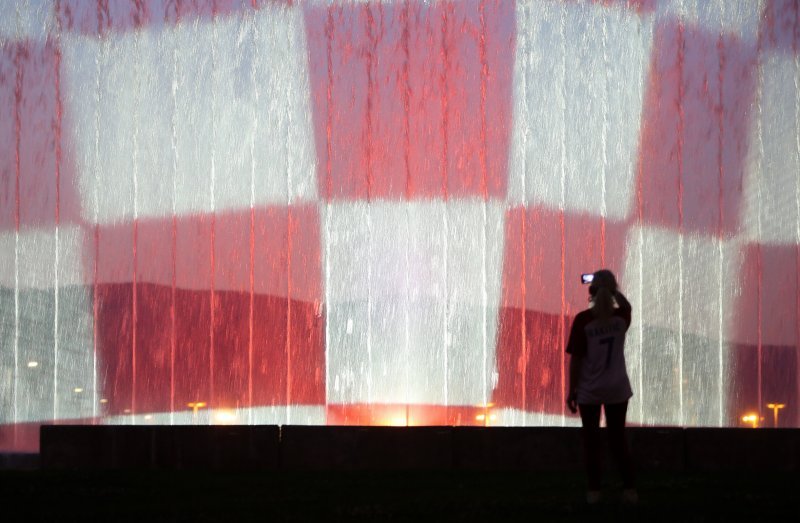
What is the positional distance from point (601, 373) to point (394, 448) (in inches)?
132

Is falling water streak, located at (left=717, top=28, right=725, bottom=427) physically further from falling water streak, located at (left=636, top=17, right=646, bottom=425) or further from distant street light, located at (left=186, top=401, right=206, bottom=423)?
distant street light, located at (left=186, top=401, right=206, bottom=423)

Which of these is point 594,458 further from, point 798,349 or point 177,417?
point 798,349

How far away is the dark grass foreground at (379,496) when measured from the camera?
6391 millimetres

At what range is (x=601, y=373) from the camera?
684 centimetres

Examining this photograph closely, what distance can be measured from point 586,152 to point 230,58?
4.22 meters

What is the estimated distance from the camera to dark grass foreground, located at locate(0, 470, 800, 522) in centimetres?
639

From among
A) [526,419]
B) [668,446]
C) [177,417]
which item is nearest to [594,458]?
[668,446]

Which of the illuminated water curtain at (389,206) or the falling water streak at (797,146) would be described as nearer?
the illuminated water curtain at (389,206)

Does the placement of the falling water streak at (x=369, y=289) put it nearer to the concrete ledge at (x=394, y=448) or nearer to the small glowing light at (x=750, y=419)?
the small glowing light at (x=750, y=419)

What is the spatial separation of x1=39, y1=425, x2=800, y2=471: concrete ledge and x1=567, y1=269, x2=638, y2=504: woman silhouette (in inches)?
110

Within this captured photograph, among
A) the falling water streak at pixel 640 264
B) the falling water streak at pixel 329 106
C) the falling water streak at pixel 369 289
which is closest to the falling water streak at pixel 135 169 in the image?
the falling water streak at pixel 329 106

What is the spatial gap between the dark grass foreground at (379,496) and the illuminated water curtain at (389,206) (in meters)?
8.21

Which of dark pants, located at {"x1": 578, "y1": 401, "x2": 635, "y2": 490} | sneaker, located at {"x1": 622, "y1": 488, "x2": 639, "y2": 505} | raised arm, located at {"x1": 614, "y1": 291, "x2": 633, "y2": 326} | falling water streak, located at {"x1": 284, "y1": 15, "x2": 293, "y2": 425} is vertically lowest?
sneaker, located at {"x1": 622, "y1": 488, "x2": 639, "y2": 505}

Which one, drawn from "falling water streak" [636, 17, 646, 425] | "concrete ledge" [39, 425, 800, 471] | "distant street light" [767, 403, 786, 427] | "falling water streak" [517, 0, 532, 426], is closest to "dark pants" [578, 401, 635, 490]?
"concrete ledge" [39, 425, 800, 471]
